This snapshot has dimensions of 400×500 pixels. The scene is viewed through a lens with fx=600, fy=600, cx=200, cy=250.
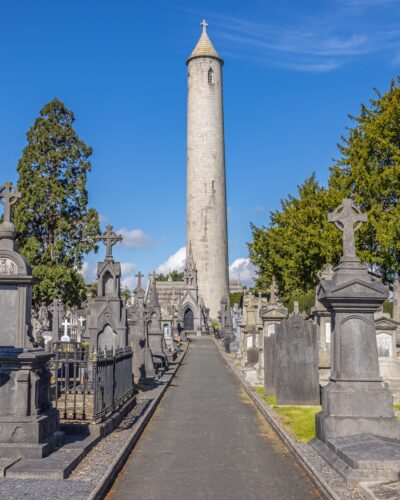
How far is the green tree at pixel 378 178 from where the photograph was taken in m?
28.4

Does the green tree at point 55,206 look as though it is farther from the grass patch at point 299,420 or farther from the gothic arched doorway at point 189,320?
the gothic arched doorway at point 189,320

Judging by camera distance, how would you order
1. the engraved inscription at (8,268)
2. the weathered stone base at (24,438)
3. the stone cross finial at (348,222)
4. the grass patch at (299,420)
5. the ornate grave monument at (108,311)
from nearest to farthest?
the weathered stone base at (24,438), the engraved inscription at (8,268), the stone cross finial at (348,222), the grass patch at (299,420), the ornate grave monument at (108,311)

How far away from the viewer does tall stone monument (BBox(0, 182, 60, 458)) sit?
300 inches

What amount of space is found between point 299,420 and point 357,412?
2.68 meters

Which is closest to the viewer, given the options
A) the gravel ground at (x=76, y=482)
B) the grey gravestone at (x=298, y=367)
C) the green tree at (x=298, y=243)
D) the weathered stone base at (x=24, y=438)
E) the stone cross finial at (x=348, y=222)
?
the gravel ground at (x=76, y=482)

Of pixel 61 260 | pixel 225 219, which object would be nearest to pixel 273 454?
pixel 61 260

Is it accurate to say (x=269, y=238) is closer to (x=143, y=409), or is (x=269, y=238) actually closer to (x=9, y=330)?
(x=143, y=409)

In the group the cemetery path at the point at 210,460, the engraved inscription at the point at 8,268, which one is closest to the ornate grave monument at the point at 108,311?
the cemetery path at the point at 210,460

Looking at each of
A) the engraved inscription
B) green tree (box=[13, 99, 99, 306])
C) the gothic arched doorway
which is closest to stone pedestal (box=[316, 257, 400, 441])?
the engraved inscription

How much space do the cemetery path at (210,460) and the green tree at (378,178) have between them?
55.1 feet

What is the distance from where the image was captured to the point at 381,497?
5996 mm

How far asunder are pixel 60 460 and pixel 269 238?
36.9 m

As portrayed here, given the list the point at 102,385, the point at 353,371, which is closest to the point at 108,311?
the point at 102,385

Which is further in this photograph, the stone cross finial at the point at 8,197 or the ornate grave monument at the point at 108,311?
the ornate grave monument at the point at 108,311
